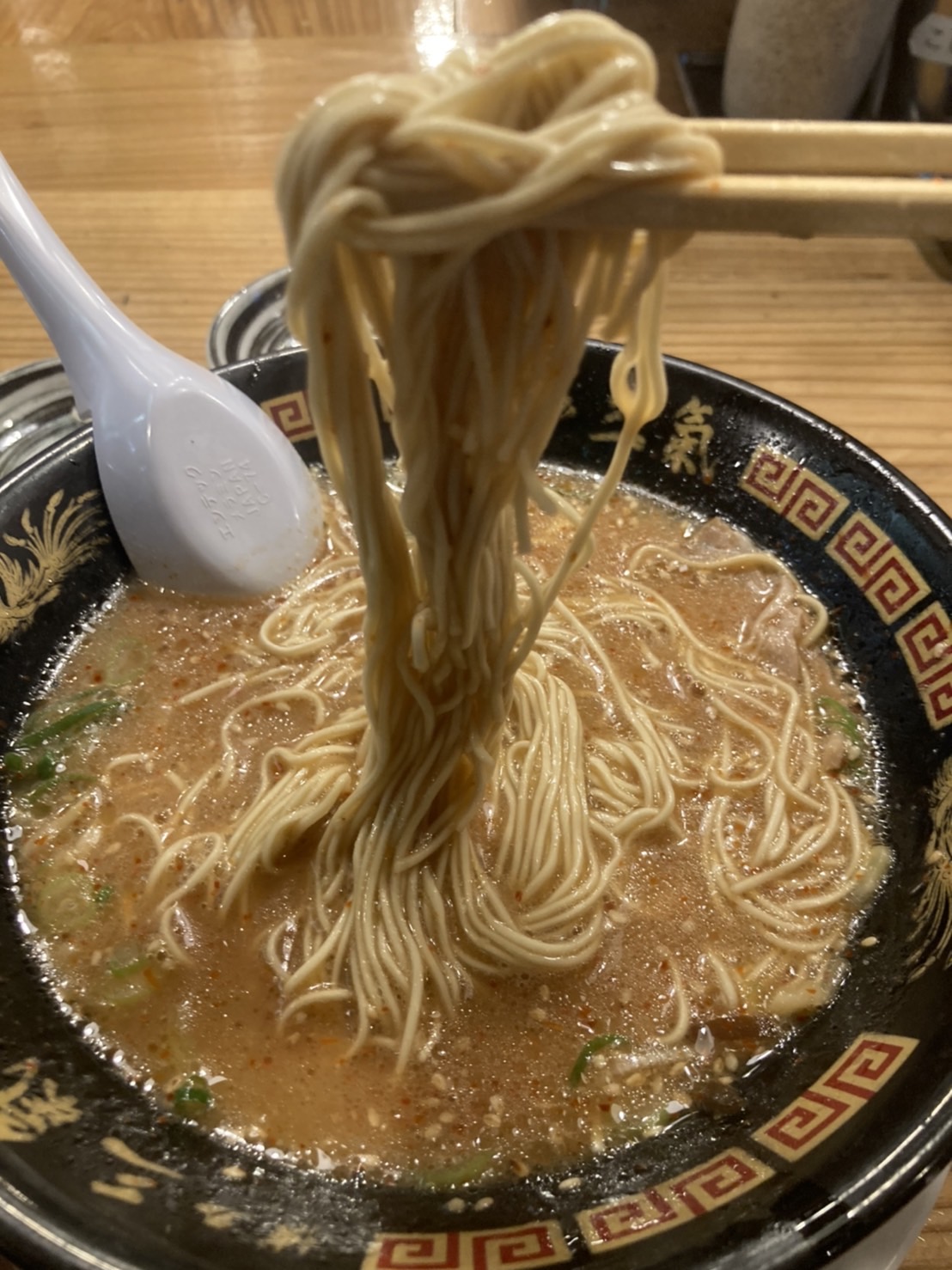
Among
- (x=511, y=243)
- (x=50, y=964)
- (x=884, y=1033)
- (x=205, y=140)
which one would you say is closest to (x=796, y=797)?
(x=884, y=1033)

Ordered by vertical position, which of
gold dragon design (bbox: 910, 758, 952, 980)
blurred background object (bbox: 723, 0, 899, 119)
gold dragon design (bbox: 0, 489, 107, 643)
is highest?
blurred background object (bbox: 723, 0, 899, 119)

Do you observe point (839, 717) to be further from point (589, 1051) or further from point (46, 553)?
point (46, 553)

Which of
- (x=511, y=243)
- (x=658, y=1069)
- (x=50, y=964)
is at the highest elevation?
(x=511, y=243)

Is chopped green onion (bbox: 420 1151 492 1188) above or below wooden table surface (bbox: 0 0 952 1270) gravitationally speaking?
below

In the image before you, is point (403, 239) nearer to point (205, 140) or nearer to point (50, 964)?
point (50, 964)

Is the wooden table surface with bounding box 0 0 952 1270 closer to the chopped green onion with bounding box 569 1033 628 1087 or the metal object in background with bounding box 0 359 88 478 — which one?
the metal object in background with bounding box 0 359 88 478

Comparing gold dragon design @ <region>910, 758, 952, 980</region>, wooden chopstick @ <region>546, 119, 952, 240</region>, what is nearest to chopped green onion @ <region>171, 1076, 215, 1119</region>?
gold dragon design @ <region>910, 758, 952, 980</region>
